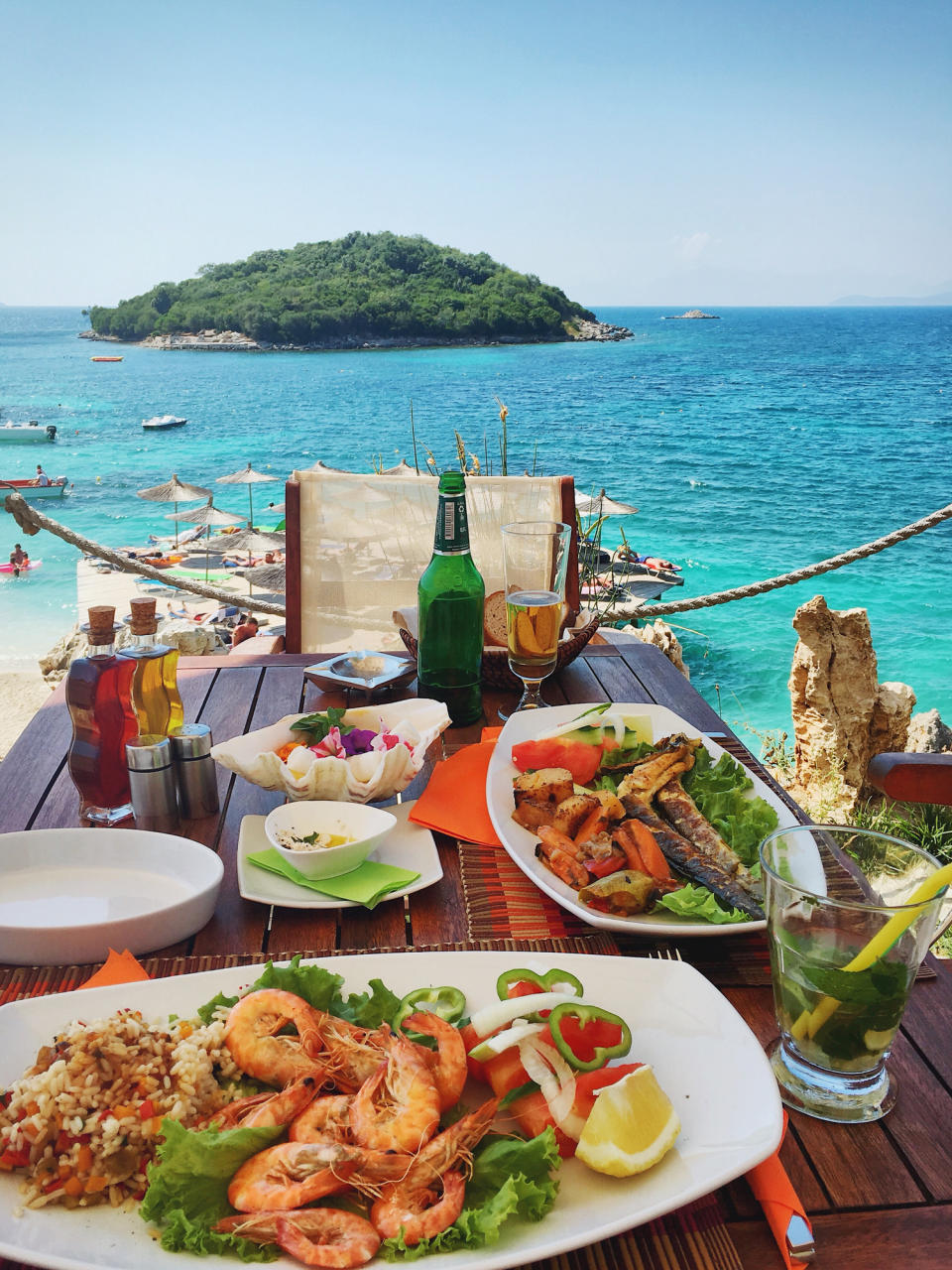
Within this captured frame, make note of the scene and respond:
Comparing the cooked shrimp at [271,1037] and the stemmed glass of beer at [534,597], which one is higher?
the stemmed glass of beer at [534,597]

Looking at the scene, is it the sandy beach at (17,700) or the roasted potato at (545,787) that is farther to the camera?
the sandy beach at (17,700)

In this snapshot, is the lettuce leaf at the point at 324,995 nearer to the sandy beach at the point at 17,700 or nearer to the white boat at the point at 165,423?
the sandy beach at the point at 17,700

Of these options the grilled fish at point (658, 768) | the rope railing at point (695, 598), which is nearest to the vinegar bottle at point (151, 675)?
the grilled fish at point (658, 768)

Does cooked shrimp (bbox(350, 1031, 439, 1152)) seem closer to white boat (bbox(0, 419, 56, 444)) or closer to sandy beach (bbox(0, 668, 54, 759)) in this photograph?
sandy beach (bbox(0, 668, 54, 759))

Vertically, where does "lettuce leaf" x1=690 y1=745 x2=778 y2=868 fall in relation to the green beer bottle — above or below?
below

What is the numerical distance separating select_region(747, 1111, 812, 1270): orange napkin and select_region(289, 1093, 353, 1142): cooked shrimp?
27 centimetres

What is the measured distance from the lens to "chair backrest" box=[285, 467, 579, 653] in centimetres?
236

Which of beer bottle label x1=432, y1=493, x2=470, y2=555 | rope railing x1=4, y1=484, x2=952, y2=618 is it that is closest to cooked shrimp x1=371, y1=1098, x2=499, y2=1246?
beer bottle label x1=432, y1=493, x2=470, y2=555

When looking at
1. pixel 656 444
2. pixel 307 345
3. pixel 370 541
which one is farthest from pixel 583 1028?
pixel 307 345

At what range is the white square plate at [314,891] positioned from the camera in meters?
0.89

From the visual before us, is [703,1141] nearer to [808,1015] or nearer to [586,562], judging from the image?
[808,1015]

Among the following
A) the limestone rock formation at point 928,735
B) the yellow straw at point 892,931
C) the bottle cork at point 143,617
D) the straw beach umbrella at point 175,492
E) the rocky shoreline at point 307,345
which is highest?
the rocky shoreline at point 307,345

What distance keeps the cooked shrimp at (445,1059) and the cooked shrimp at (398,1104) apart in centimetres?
2

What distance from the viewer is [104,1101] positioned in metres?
0.54
